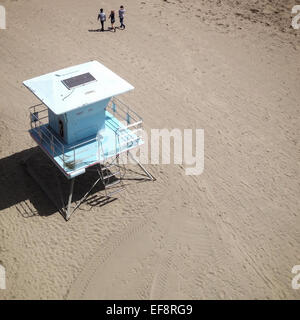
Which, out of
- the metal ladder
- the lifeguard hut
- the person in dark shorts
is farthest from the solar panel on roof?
the person in dark shorts

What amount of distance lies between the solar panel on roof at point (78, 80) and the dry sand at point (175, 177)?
15.1ft

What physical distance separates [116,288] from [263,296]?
4.92 meters

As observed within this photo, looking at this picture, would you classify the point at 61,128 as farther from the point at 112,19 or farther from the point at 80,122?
the point at 112,19

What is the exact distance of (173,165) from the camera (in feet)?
61.7

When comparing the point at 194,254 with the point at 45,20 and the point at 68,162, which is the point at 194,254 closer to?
the point at 68,162

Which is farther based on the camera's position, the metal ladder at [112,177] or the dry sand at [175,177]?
the metal ladder at [112,177]

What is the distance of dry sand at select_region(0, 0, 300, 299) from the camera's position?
14664 mm

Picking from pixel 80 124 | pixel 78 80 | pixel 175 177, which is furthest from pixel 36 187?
pixel 175 177

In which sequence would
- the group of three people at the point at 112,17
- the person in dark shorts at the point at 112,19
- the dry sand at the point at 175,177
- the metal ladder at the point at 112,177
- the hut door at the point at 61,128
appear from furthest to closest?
the person in dark shorts at the point at 112,19, the group of three people at the point at 112,17, the metal ladder at the point at 112,177, the hut door at the point at 61,128, the dry sand at the point at 175,177

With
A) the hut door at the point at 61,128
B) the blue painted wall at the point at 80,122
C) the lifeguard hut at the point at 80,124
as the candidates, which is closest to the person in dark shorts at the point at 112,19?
the lifeguard hut at the point at 80,124

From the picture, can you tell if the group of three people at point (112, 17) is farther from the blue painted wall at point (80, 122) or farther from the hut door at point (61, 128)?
the hut door at point (61, 128)

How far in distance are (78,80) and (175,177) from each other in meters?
5.76

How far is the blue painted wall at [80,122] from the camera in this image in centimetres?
1569

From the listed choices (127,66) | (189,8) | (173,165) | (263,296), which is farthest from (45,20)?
(263,296)
